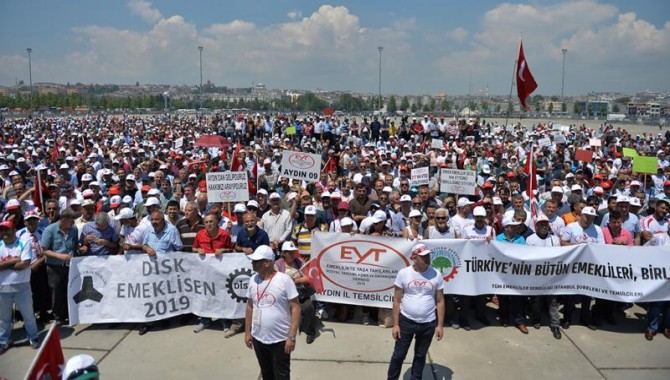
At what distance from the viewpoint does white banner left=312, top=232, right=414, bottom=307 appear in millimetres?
7422

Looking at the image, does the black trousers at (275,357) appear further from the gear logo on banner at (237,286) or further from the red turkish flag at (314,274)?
the red turkish flag at (314,274)

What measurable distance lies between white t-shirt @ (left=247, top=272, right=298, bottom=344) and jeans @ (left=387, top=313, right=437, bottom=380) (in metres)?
1.33

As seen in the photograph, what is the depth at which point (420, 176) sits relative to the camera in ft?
40.8

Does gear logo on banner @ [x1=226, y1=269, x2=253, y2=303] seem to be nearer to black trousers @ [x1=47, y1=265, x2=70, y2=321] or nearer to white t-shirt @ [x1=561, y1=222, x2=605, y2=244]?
black trousers @ [x1=47, y1=265, x2=70, y2=321]

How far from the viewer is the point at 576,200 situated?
920 cm

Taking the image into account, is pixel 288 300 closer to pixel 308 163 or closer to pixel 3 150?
pixel 308 163

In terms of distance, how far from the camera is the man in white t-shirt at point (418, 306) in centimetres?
528

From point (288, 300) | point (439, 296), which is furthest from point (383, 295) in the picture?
point (288, 300)

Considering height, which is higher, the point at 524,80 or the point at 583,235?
the point at 524,80

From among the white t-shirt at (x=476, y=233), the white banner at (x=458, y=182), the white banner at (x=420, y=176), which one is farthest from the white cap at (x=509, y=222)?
the white banner at (x=420, y=176)

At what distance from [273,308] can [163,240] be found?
11.0 feet

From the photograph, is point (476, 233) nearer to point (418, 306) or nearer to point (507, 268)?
point (507, 268)

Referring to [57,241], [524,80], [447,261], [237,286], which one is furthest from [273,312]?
[524,80]

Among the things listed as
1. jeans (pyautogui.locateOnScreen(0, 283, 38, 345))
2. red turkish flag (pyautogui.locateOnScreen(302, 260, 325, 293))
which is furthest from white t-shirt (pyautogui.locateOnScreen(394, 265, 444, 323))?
jeans (pyautogui.locateOnScreen(0, 283, 38, 345))
